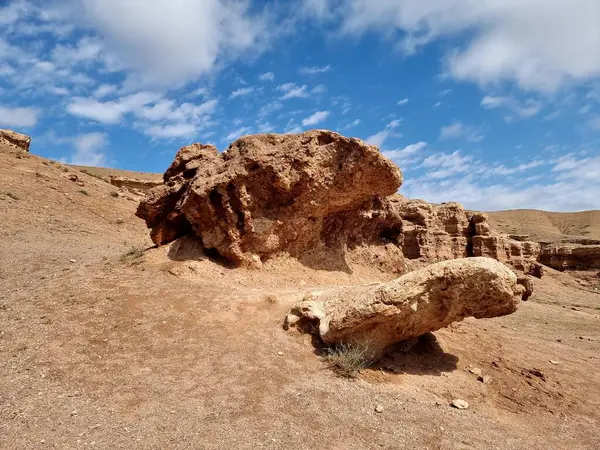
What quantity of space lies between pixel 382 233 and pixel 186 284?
600 cm

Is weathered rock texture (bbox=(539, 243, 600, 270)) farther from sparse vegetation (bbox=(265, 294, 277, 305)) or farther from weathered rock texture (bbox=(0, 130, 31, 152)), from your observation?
weathered rock texture (bbox=(0, 130, 31, 152))

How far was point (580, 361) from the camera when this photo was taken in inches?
293

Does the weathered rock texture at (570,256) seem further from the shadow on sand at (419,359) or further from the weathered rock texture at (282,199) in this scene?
the shadow on sand at (419,359)

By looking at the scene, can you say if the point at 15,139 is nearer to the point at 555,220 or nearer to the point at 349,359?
the point at 349,359

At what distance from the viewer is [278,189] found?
9.35 meters

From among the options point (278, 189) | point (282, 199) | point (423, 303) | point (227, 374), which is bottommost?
point (227, 374)

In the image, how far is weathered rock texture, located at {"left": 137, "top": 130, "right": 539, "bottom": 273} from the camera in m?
9.02

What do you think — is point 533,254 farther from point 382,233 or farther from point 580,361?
point 580,361

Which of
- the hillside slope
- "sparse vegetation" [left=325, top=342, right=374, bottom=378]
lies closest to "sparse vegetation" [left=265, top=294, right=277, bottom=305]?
"sparse vegetation" [left=325, top=342, right=374, bottom=378]

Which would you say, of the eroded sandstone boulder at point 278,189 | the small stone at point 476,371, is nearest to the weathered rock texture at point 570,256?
the eroded sandstone boulder at point 278,189

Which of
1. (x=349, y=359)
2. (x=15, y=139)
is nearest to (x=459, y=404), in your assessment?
(x=349, y=359)

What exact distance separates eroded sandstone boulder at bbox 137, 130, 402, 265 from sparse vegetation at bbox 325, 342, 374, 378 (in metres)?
3.76

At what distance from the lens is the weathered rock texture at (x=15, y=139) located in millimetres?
26530

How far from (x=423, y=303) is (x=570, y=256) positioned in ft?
93.6
